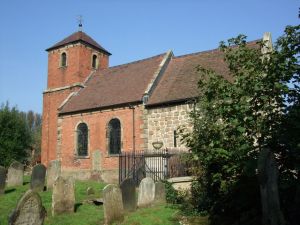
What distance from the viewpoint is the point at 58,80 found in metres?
29.8

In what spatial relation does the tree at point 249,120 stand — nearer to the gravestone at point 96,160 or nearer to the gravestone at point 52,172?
the gravestone at point 52,172

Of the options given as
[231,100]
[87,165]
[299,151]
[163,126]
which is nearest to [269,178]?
[299,151]

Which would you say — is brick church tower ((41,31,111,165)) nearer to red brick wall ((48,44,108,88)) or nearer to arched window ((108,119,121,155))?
red brick wall ((48,44,108,88))

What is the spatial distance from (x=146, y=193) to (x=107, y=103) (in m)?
12.4

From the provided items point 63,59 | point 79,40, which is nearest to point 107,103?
point 79,40

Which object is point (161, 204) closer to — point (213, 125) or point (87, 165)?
point (213, 125)

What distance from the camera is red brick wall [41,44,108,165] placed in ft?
93.0

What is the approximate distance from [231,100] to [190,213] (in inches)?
165

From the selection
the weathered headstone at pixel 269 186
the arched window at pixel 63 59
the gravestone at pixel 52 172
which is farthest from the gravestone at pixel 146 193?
the arched window at pixel 63 59

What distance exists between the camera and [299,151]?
740 cm

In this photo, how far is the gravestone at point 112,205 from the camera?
1048 centimetres

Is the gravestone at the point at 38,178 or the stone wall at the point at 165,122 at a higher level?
the stone wall at the point at 165,122

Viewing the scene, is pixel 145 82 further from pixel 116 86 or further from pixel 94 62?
pixel 94 62

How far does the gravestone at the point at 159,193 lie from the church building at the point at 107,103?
6695 mm
